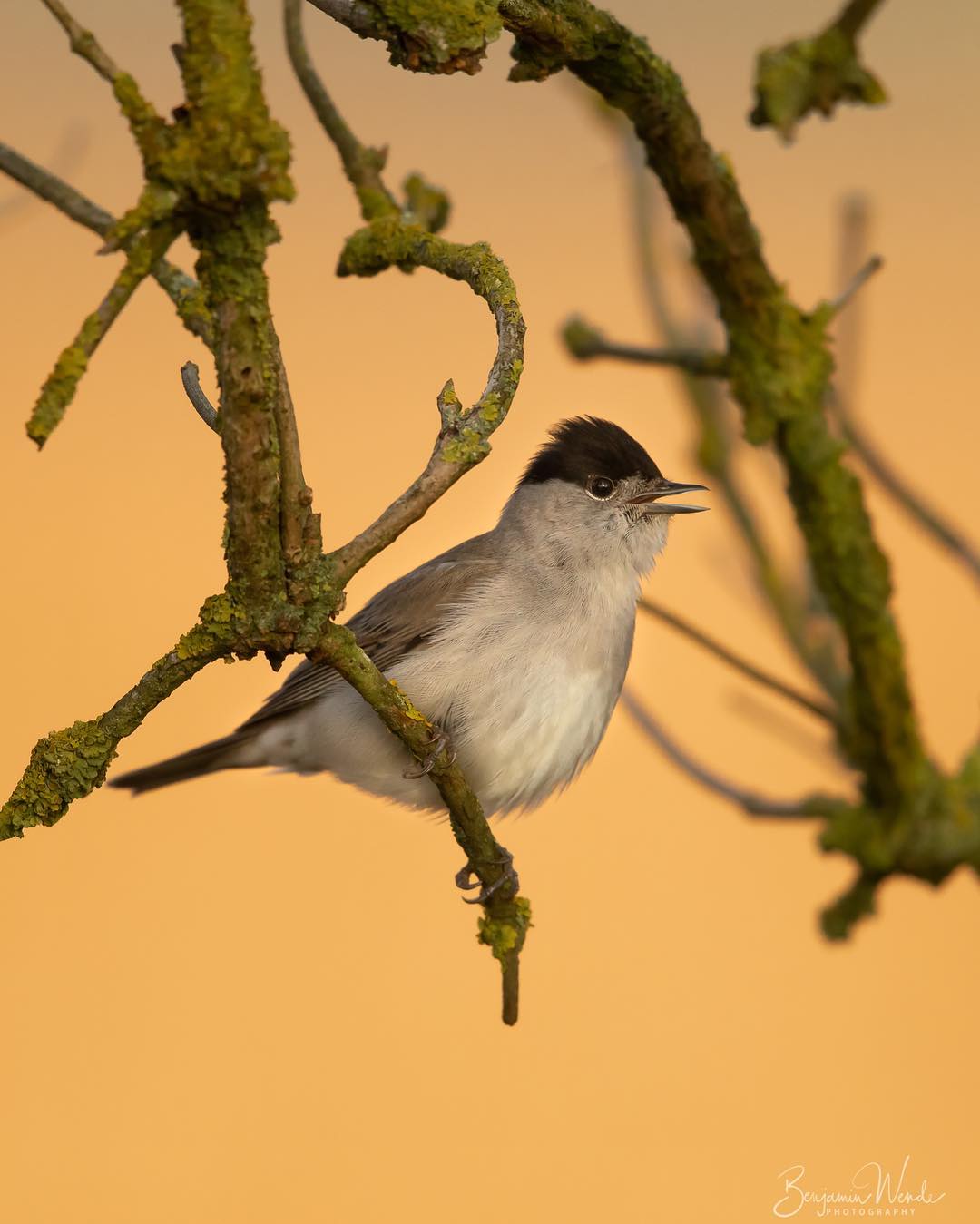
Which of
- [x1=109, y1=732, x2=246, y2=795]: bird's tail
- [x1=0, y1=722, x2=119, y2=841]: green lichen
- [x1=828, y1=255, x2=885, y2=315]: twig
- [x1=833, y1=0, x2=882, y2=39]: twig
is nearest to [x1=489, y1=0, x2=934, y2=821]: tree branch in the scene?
[x1=828, y1=255, x2=885, y2=315]: twig

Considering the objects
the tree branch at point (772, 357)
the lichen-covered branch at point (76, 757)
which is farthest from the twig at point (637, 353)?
the lichen-covered branch at point (76, 757)

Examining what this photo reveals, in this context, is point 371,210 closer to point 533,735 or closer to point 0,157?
point 0,157

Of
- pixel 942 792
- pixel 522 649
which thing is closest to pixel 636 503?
pixel 522 649

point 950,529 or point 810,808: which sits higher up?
point 950,529

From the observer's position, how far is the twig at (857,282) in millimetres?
2137

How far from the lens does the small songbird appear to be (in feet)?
10.5

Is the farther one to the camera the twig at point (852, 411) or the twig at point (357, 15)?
the twig at point (852, 411)

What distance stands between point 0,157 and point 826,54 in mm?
1405

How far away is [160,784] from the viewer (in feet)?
12.6

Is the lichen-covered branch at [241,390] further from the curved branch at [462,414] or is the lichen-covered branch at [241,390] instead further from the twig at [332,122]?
the twig at [332,122]

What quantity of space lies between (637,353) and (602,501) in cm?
143

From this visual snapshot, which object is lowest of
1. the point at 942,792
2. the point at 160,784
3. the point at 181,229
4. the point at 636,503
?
the point at 942,792

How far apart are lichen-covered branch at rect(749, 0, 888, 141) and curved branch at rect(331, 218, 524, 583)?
0.52 metres

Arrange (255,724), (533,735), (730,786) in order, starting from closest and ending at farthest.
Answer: (730,786) → (533,735) → (255,724)
